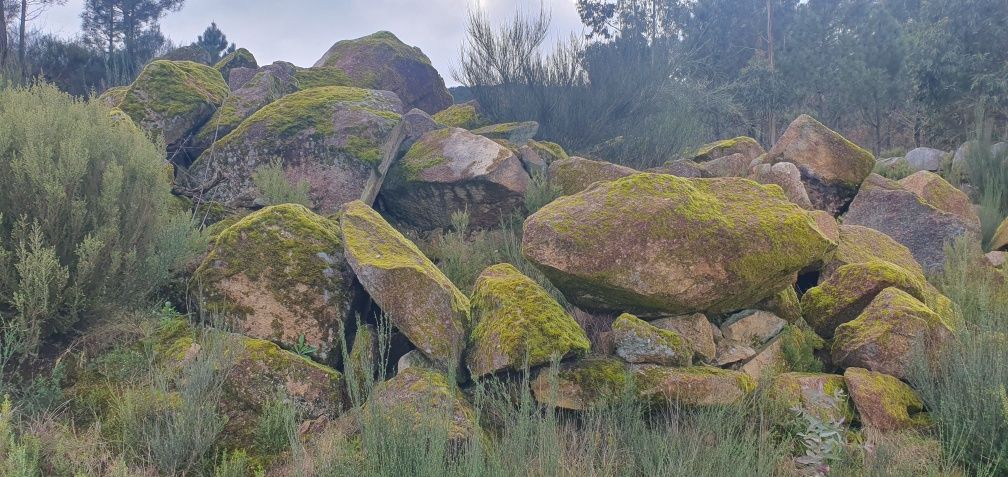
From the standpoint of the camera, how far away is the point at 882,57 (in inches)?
955

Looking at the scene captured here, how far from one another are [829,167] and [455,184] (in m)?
4.46

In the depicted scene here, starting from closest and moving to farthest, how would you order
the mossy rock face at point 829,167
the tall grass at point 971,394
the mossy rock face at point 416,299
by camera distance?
1. the tall grass at point 971,394
2. the mossy rock face at point 416,299
3. the mossy rock face at point 829,167

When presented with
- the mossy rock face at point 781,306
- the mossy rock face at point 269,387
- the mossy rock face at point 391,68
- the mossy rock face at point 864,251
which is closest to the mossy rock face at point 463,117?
the mossy rock face at point 391,68

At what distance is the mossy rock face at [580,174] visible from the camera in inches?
278

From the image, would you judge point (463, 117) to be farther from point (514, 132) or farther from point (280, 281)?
point (280, 281)

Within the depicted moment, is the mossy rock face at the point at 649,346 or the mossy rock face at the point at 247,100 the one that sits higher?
the mossy rock face at the point at 247,100

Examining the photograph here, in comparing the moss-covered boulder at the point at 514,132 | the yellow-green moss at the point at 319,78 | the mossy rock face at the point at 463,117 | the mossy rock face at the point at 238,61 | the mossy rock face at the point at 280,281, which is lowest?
the mossy rock face at the point at 280,281

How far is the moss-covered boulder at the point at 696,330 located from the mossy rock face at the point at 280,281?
7.30ft

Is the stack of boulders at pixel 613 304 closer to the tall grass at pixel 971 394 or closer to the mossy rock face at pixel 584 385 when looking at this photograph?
the mossy rock face at pixel 584 385

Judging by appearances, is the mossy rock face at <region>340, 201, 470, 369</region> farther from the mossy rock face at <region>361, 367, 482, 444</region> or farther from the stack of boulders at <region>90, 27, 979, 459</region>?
the mossy rock face at <region>361, 367, 482, 444</region>

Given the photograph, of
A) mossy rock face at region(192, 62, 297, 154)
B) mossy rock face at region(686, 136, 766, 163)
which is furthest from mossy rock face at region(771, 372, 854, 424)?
mossy rock face at region(192, 62, 297, 154)

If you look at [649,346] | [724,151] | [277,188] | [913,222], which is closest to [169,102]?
[277,188]

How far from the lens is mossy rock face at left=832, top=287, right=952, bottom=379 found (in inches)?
176

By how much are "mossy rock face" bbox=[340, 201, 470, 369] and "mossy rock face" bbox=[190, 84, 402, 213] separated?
230 cm
